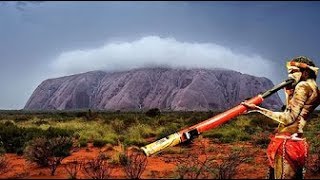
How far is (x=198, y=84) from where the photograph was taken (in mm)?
152500

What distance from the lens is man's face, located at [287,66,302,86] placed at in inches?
276

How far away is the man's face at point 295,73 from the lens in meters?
7.00

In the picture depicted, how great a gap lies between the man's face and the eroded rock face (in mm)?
129161

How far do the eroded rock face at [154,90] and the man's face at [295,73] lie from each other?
424ft

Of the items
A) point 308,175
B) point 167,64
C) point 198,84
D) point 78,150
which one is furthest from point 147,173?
point 167,64

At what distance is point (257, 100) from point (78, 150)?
1305 cm

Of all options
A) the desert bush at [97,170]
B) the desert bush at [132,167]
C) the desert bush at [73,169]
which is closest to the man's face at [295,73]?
the desert bush at [132,167]

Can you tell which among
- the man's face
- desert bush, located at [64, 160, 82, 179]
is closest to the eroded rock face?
desert bush, located at [64, 160, 82, 179]

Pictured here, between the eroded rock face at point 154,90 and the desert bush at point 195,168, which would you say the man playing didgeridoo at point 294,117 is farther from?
the eroded rock face at point 154,90

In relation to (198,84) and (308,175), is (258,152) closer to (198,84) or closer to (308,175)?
(308,175)

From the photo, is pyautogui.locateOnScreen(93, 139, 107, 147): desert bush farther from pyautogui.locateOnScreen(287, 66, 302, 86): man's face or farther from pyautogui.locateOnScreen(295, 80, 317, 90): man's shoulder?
pyautogui.locateOnScreen(295, 80, 317, 90): man's shoulder

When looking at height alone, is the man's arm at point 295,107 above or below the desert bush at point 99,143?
above

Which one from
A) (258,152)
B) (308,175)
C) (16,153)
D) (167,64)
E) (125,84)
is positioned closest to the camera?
(308,175)

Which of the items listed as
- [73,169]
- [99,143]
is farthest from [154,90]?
[73,169]
